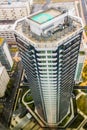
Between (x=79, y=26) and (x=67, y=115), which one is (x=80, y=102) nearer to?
(x=67, y=115)

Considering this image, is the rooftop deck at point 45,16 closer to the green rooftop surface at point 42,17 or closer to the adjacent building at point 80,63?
the green rooftop surface at point 42,17

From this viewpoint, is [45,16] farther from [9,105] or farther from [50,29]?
[9,105]

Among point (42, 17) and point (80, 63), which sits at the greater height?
point (42, 17)

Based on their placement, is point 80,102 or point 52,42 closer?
point 52,42

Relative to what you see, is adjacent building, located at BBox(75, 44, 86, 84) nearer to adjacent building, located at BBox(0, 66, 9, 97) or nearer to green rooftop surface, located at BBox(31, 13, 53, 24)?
adjacent building, located at BBox(0, 66, 9, 97)

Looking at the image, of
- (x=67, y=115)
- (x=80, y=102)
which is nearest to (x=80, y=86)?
(x=80, y=102)

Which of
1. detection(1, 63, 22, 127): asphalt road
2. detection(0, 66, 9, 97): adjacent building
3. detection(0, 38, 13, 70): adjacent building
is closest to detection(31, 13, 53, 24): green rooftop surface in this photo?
Result: detection(0, 66, 9, 97): adjacent building

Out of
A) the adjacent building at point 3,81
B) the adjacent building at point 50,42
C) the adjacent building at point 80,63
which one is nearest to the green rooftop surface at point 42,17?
the adjacent building at point 50,42

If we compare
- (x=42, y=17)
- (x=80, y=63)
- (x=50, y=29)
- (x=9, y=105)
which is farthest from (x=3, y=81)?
(x=50, y=29)
